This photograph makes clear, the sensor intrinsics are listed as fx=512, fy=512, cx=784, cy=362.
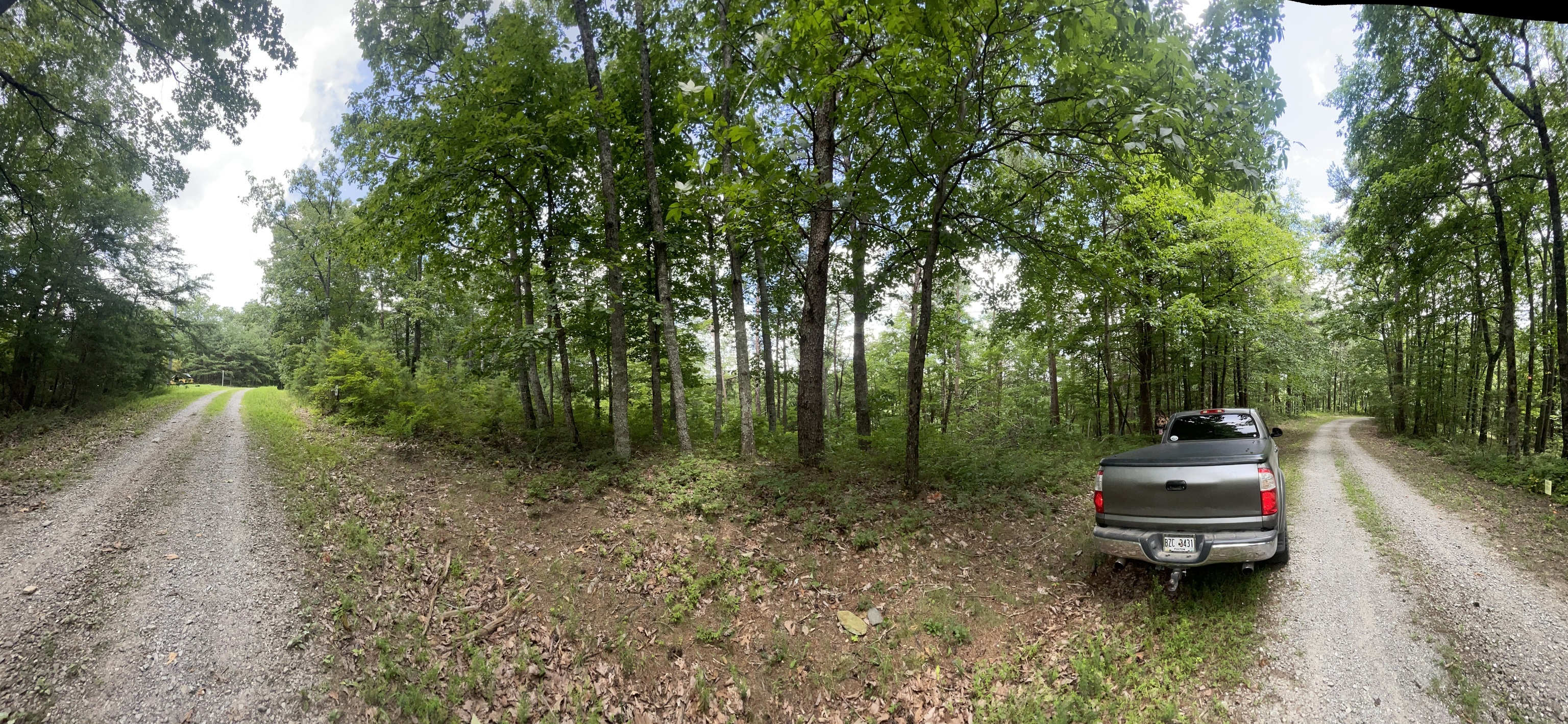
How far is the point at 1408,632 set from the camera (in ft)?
15.5

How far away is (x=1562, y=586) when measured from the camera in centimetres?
549

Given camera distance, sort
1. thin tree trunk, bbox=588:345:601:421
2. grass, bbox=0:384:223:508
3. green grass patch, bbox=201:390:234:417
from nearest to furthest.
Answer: grass, bbox=0:384:223:508, thin tree trunk, bbox=588:345:601:421, green grass patch, bbox=201:390:234:417

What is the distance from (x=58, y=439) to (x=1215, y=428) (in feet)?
72.3

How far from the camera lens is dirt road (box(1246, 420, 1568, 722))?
3928 millimetres

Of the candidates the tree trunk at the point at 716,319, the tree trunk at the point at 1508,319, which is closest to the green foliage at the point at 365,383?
the tree trunk at the point at 716,319

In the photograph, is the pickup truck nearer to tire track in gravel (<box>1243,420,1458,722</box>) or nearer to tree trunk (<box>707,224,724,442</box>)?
tire track in gravel (<box>1243,420,1458,722</box>)

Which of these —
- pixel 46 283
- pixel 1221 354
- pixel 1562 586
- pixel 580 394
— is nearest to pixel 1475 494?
pixel 1562 586

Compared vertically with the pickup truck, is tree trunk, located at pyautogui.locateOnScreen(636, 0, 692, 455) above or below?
above

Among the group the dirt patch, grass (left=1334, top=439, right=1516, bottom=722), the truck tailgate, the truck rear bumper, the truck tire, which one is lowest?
the dirt patch

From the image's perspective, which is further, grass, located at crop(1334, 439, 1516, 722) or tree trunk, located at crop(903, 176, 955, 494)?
tree trunk, located at crop(903, 176, 955, 494)

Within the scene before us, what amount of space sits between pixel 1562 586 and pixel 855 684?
772cm

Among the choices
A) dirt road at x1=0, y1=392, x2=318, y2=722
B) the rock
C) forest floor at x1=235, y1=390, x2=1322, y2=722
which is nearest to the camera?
dirt road at x1=0, y1=392, x2=318, y2=722

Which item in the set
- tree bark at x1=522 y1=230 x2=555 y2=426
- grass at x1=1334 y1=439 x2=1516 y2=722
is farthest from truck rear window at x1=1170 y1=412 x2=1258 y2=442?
tree bark at x1=522 y1=230 x2=555 y2=426

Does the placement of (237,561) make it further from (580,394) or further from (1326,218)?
(1326,218)
